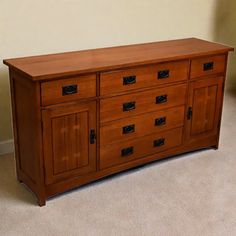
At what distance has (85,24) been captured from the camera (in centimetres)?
302

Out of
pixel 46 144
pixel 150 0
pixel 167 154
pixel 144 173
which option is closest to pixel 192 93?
pixel 167 154

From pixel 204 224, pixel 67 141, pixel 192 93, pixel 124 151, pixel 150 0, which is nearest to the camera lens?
pixel 204 224

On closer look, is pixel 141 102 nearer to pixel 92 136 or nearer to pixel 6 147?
pixel 92 136

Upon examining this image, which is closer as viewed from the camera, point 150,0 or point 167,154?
point 167,154

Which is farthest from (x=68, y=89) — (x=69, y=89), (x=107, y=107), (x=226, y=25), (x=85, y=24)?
(x=226, y=25)

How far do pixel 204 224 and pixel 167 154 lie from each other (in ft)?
2.40

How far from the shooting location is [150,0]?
3.29 metres

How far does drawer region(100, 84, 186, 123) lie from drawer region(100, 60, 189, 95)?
5 centimetres

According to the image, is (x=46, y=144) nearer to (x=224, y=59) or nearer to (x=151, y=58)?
(x=151, y=58)

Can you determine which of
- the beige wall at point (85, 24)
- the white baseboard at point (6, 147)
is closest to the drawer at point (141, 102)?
the beige wall at point (85, 24)

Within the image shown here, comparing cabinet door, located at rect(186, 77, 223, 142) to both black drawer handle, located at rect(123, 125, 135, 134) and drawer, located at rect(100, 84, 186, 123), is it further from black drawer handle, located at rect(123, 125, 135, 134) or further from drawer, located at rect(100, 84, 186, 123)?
black drawer handle, located at rect(123, 125, 135, 134)

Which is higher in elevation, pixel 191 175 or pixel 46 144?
pixel 46 144

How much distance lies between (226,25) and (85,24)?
160cm

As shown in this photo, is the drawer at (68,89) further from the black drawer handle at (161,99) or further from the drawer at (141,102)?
the black drawer handle at (161,99)
